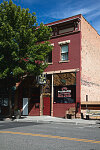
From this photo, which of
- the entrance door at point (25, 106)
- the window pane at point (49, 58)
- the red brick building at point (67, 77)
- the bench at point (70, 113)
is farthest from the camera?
the entrance door at point (25, 106)

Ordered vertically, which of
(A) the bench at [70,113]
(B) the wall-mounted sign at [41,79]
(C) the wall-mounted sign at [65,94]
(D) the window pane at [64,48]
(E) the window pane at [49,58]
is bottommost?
(A) the bench at [70,113]

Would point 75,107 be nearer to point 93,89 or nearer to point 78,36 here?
point 93,89

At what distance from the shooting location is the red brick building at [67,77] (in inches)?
862

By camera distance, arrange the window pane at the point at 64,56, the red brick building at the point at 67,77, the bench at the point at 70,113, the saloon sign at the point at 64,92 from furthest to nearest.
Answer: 1. the window pane at the point at 64,56
2. the saloon sign at the point at 64,92
3. the red brick building at the point at 67,77
4. the bench at the point at 70,113

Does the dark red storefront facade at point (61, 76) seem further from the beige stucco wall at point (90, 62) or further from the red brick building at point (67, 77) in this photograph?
the beige stucco wall at point (90, 62)

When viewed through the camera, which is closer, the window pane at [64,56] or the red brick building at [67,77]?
the red brick building at [67,77]

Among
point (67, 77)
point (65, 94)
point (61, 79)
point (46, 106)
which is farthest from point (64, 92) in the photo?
point (46, 106)

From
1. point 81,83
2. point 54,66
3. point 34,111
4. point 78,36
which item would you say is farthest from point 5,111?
point 78,36

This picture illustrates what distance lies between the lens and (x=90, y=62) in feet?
80.3

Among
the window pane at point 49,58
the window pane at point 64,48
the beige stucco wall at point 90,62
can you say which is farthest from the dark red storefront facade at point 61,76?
the beige stucco wall at point 90,62

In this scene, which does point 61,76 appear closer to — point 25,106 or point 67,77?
point 67,77

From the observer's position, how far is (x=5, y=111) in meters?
26.7

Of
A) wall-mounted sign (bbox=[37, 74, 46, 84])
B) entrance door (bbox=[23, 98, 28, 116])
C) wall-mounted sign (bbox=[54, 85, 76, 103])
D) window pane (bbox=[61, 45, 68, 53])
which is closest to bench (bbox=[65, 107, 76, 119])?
wall-mounted sign (bbox=[54, 85, 76, 103])

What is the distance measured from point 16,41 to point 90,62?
30.7 ft
